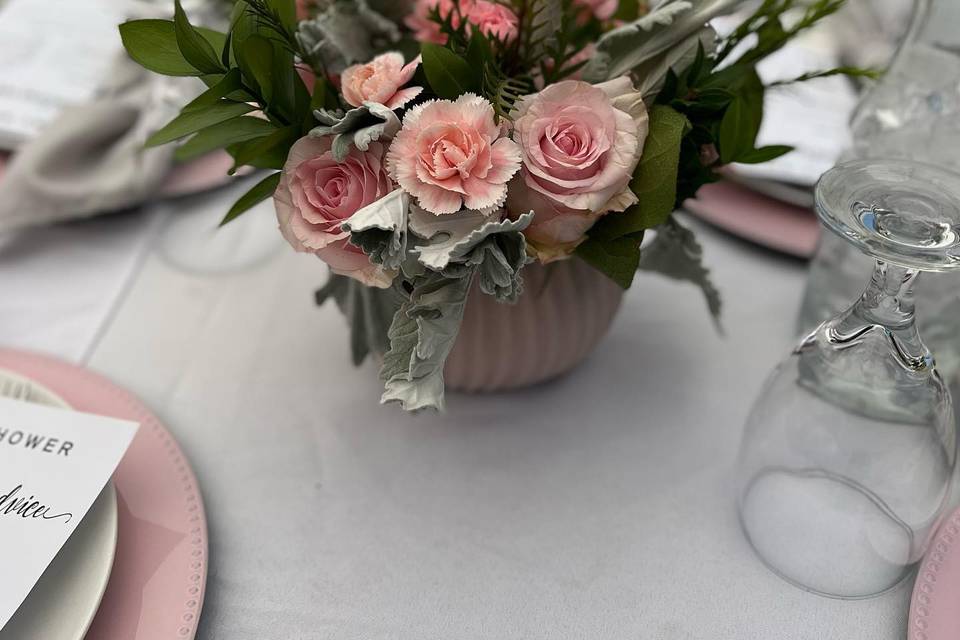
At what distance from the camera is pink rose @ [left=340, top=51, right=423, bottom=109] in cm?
34

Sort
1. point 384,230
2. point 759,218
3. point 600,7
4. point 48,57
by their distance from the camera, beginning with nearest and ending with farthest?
point 384,230 < point 600,7 < point 759,218 < point 48,57

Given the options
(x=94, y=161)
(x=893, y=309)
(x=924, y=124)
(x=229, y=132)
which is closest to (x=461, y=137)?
(x=229, y=132)

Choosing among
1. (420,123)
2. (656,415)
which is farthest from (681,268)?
(420,123)

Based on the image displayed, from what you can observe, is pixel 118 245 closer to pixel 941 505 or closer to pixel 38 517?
pixel 38 517

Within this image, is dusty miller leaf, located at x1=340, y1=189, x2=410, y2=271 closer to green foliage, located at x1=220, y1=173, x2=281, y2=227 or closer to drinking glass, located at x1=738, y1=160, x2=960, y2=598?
green foliage, located at x1=220, y1=173, x2=281, y2=227

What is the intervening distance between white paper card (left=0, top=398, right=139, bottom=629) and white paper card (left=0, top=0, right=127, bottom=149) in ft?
1.18

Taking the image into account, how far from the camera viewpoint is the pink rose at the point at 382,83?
339 mm

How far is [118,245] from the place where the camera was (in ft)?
2.10

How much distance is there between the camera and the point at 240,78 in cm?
34

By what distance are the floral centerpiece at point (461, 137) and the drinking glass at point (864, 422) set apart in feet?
0.23

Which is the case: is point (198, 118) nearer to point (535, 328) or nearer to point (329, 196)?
point (329, 196)

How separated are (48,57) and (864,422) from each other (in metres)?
0.76

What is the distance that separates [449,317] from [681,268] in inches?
7.3

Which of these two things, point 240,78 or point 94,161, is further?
point 94,161
